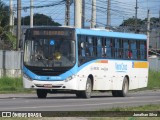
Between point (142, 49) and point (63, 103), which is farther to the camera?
point (142, 49)

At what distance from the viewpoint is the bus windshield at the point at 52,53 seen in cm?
2811

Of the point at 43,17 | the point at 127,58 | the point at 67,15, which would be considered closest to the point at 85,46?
the point at 127,58

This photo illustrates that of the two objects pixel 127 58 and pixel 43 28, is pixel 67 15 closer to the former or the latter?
pixel 127 58

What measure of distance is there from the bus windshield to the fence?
610 inches

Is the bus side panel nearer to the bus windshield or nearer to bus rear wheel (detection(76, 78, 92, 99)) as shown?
bus rear wheel (detection(76, 78, 92, 99))

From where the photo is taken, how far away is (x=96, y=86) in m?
30.5

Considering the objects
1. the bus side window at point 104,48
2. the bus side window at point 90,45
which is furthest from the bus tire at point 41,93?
the bus side window at point 104,48

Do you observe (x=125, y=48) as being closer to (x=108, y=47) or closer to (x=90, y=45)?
(x=108, y=47)

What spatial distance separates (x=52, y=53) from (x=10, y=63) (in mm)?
17072

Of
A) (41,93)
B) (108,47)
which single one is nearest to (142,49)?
(108,47)

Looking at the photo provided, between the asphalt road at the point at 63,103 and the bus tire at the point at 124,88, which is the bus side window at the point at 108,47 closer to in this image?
the bus tire at the point at 124,88

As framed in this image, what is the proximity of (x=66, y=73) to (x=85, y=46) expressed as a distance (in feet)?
6.31

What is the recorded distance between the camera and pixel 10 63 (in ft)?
147

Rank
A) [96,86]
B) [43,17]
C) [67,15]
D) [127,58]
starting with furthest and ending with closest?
[43,17]
[67,15]
[127,58]
[96,86]
